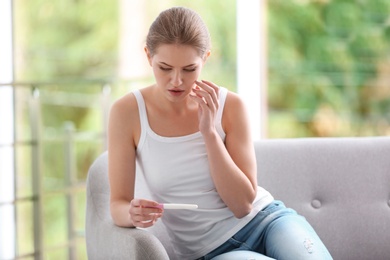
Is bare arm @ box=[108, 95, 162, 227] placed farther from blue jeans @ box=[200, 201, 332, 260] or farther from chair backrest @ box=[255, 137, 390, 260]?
chair backrest @ box=[255, 137, 390, 260]

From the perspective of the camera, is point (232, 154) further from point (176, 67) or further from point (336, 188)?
point (336, 188)

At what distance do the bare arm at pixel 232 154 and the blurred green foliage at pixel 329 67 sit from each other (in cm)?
529

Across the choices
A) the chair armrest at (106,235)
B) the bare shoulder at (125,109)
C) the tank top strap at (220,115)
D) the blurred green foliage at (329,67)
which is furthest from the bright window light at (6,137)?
the blurred green foliage at (329,67)

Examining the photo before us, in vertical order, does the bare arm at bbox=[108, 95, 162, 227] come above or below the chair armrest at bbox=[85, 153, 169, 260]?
above

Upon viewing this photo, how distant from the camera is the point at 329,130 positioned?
7.30 metres

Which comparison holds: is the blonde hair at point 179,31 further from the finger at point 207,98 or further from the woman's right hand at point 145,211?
the woman's right hand at point 145,211

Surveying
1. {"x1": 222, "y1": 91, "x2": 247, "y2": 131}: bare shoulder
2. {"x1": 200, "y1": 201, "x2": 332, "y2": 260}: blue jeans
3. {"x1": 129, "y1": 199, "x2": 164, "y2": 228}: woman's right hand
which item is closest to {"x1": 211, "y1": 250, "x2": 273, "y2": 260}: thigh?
{"x1": 200, "y1": 201, "x2": 332, "y2": 260}: blue jeans

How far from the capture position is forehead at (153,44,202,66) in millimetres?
1917

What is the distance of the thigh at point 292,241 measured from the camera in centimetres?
191

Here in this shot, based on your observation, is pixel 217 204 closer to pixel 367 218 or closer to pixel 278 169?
pixel 278 169

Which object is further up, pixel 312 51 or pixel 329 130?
pixel 312 51

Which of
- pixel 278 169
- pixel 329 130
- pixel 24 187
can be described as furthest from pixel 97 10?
pixel 278 169

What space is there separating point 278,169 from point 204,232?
41 cm

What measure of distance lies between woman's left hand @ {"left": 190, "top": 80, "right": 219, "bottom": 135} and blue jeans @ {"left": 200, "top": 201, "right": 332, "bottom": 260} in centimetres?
30
